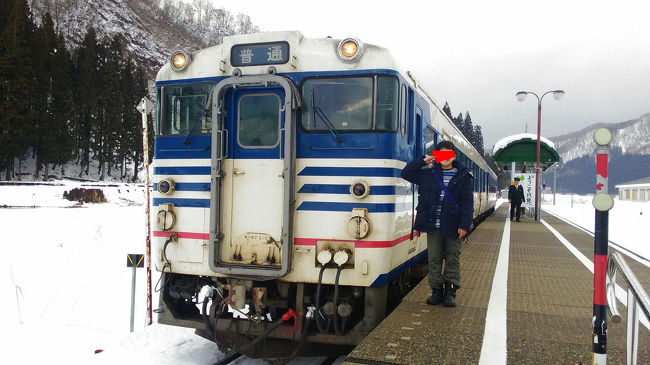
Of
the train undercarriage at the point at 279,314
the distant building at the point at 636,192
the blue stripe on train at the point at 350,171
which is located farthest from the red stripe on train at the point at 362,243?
the distant building at the point at 636,192

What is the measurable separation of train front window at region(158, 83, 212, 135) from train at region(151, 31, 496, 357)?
0.02 meters

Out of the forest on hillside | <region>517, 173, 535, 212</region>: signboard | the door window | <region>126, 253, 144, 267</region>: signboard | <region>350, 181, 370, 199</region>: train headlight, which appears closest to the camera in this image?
<region>350, 181, 370, 199</region>: train headlight

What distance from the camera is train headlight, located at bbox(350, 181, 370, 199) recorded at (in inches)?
191

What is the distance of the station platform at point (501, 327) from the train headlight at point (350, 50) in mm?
2593

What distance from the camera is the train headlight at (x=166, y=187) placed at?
552 cm

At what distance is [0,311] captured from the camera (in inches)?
379

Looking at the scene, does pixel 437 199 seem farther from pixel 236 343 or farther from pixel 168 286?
pixel 168 286

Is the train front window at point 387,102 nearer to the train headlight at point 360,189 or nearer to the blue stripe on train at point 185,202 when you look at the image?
the train headlight at point 360,189

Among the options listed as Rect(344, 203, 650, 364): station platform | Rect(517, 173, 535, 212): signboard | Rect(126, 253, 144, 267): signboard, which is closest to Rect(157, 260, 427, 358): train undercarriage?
Rect(344, 203, 650, 364): station platform

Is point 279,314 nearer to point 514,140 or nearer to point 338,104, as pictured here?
point 338,104

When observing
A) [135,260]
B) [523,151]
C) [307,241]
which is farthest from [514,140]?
[307,241]

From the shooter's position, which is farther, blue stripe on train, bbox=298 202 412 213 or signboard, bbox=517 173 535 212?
signboard, bbox=517 173 535 212

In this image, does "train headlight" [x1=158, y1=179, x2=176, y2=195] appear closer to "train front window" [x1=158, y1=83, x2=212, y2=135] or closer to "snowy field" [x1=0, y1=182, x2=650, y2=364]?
"train front window" [x1=158, y1=83, x2=212, y2=135]

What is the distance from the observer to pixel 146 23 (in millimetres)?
110562
